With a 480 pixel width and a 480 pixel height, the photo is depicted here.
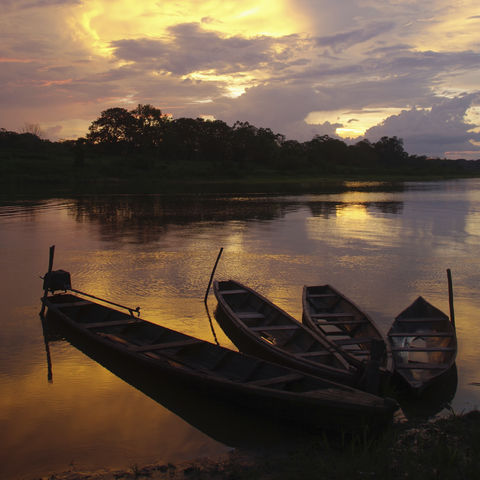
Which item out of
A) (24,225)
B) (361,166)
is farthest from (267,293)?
(361,166)

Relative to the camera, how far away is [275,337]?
937 cm

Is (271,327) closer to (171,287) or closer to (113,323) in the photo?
(113,323)

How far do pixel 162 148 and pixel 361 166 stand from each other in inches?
2432

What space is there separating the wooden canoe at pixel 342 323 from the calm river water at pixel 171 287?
0.81 metres

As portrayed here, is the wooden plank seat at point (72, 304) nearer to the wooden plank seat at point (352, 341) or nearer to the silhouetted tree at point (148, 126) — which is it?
the wooden plank seat at point (352, 341)

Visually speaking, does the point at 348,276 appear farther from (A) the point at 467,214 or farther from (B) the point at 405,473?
(A) the point at 467,214

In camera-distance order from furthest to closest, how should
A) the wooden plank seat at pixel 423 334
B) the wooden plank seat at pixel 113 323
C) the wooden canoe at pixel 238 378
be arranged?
the wooden plank seat at pixel 113 323 < the wooden plank seat at pixel 423 334 < the wooden canoe at pixel 238 378

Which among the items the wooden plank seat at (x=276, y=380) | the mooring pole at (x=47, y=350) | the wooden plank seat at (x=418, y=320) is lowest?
the mooring pole at (x=47, y=350)

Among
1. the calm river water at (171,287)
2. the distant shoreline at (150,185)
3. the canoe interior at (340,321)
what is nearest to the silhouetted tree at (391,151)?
the distant shoreline at (150,185)

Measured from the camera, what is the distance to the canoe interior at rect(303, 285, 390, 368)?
8648 millimetres

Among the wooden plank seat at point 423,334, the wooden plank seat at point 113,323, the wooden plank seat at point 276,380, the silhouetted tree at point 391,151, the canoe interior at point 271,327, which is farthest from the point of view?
the silhouetted tree at point 391,151

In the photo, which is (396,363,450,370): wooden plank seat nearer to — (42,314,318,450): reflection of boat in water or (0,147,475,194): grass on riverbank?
(42,314,318,450): reflection of boat in water

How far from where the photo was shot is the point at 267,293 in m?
13.1

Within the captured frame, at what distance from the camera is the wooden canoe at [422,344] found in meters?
7.35
